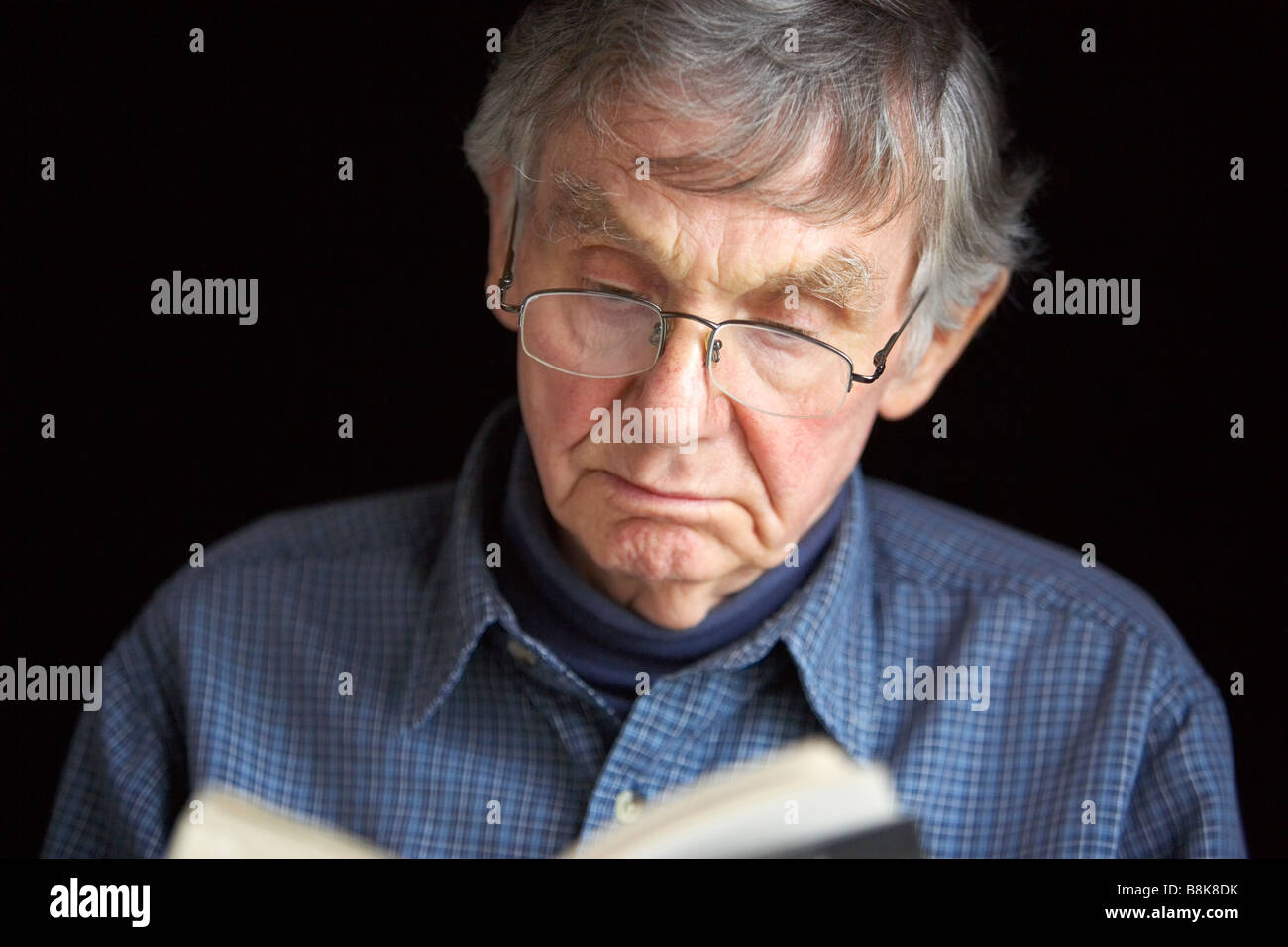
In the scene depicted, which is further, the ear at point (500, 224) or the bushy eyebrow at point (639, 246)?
the ear at point (500, 224)

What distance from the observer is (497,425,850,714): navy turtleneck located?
6.47 ft

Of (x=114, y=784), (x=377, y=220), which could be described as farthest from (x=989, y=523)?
(x=114, y=784)

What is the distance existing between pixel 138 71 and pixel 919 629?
1.61m

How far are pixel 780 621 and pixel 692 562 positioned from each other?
20 centimetres

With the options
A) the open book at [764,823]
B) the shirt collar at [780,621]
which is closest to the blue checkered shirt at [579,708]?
the shirt collar at [780,621]

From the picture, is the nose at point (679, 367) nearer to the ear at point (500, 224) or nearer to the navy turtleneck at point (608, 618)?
the ear at point (500, 224)

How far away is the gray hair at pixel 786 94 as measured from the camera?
5.38ft

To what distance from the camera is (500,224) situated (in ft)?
6.35

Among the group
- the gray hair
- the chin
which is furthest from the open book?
the gray hair

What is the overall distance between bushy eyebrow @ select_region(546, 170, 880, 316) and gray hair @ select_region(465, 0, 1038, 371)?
6 cm

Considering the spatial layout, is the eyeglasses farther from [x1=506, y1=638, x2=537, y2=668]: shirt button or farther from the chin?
[x1=506, y1=638, x2=537, y2=668]: shirt button

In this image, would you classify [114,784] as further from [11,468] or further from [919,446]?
[919,446]

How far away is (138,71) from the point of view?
244 cm
